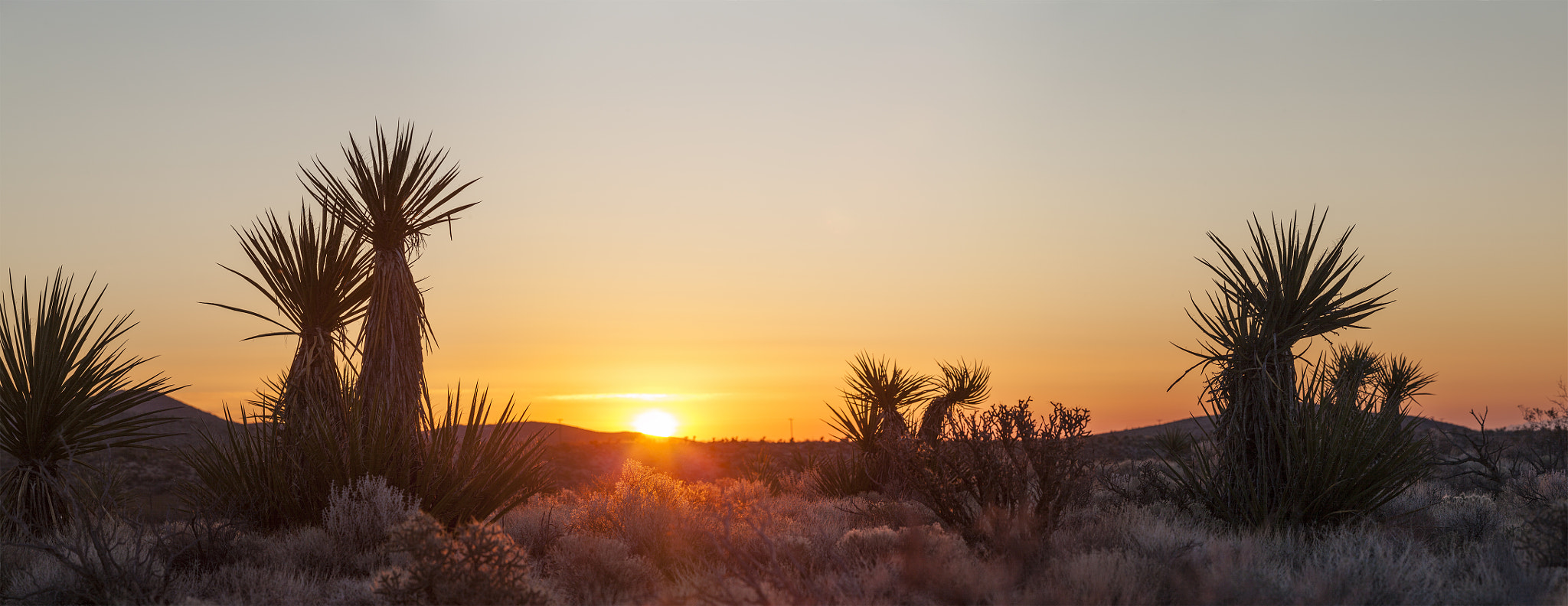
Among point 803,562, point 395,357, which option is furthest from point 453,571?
point 395,357

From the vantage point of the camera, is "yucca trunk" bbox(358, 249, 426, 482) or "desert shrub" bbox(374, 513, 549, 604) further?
"yucca trunk" bbox(358, 249, 426, 482)

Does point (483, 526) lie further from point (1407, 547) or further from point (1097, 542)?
point (1407, 547)

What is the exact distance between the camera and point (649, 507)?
958cm

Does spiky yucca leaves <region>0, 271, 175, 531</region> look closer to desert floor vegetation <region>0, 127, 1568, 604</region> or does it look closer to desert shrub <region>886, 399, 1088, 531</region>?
desert floor vegetation <region>0, 127, 1568, 604</region>

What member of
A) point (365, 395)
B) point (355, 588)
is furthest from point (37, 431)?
point (355, 588)

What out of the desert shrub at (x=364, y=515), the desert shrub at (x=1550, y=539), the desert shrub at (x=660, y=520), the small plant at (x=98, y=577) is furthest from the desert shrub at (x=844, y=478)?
the small plant at (x=98, y=577)

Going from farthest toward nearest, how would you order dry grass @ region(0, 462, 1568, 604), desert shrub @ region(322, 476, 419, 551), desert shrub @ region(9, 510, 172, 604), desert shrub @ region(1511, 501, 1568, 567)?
desert shrub @ region(322, 476, 419, 551), desert shrub @ region(1511, 501, 1568, 567), desert shrub @ region(9, 510, 172, 604), dry grass @ region(0, 462, 1568, 604)

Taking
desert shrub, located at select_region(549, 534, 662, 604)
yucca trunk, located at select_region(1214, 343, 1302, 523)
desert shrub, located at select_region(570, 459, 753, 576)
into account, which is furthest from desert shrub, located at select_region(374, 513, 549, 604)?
yucca trunk, located at select_region(1214, 343, 1302, 523)

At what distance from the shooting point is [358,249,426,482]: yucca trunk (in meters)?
9.05

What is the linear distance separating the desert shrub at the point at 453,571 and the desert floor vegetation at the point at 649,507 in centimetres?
2

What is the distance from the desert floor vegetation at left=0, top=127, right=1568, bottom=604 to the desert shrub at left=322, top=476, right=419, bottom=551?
0.03 metres

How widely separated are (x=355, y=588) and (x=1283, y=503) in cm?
852

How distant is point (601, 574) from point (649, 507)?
2.06 m

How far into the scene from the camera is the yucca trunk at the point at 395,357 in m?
9.05
